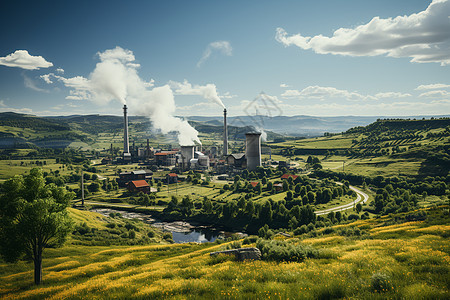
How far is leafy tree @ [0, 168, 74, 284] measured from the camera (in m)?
20.4

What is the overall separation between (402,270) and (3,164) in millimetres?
221205

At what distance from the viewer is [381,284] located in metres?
11.0

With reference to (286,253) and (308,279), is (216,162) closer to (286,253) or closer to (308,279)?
(286,253)

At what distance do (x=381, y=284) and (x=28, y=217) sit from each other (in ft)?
78.6

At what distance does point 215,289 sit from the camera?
12484 mm

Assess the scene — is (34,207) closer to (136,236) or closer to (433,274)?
(433,274)

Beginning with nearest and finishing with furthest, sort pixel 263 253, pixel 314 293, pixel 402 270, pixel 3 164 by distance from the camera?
pixel 314 293 → pixel 402 270 → pixel 263 253 → pixel 3 164

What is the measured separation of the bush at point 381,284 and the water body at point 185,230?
63336mm

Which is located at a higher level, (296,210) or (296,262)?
(296,262)

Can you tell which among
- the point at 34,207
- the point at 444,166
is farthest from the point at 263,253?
the point at 444,166

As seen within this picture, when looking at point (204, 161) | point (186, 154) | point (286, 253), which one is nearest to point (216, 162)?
point (204, 161)

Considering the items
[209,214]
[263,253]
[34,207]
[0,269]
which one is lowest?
[209,214]

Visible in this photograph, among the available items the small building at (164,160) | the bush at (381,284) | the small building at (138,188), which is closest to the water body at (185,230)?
the small building at (138,188)

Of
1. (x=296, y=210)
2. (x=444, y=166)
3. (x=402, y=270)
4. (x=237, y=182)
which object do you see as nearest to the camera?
(x=402, y=270)
